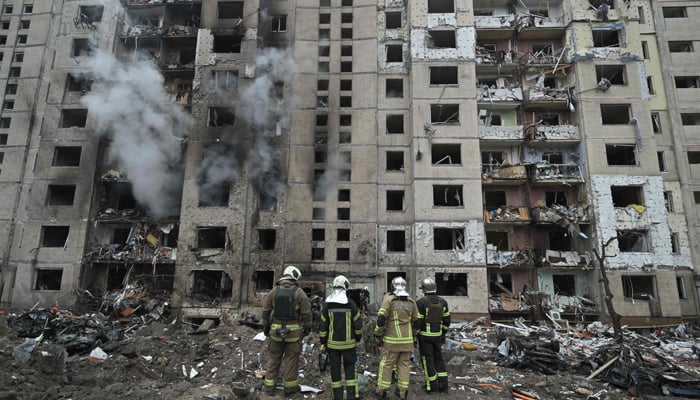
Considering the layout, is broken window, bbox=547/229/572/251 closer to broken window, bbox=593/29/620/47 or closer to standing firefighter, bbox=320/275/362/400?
broken window, bbox=593/29/620/47

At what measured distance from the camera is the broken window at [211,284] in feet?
71.8

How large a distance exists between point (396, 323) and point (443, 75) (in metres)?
20.4

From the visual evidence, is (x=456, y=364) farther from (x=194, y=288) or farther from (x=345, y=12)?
(x=345, y=12)

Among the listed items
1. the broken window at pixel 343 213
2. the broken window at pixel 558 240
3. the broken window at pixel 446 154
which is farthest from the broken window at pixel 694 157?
the broken window at pixel 343 213

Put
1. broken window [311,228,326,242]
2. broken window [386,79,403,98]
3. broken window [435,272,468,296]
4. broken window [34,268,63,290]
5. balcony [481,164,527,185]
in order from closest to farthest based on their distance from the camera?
broken window [435,272,468,296] → broken window [311,228,326,242] → balcony [481,164,527,185] → broken window [34,268,63,290] → broken window [386,79,403,98]

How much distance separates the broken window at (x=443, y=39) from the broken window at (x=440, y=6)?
2056 millimetres

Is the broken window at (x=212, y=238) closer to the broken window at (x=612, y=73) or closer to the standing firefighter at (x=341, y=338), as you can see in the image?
the standing firefighter at (x=341, y=338)

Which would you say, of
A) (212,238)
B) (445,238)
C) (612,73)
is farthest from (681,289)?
(212,238)

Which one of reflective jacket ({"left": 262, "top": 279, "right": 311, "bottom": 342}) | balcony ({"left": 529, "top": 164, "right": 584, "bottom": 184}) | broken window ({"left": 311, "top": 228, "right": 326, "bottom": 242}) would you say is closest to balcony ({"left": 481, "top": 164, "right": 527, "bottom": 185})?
balcony ({"left": 529, "top": 164, "right": 584, "bottom": 184})

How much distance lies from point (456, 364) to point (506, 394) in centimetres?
212

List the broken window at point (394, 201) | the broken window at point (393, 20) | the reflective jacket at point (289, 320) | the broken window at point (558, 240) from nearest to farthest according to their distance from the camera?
the reflective jacket at point (289, 320) < the broken window at point (558, 240) < the broken window at point (394, 201) < the broken window at point (393, 20)

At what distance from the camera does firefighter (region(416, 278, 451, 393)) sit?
9.03 m

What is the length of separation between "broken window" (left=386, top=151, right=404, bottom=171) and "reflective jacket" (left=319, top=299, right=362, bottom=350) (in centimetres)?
1697

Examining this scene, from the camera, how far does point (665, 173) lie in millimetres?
25359
